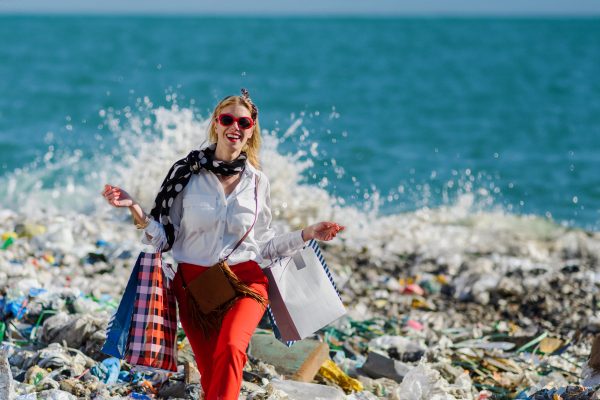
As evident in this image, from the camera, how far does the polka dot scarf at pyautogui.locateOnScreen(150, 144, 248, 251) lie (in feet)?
10.0

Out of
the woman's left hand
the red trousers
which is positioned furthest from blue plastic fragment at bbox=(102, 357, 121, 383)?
the woman's left hand

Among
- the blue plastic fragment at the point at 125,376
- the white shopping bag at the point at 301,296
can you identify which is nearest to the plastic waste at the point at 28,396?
the blue plastic fragment at the point at 125,376

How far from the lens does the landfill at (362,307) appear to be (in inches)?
143

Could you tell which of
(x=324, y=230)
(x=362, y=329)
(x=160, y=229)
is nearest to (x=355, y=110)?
(x=362, y=329)

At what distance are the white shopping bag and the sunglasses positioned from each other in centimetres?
76

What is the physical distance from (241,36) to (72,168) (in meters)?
39.2

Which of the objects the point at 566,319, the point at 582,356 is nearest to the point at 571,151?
the point at 566,319

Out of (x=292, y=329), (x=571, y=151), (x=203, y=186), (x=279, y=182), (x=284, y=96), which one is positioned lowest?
(x=292, y=329)

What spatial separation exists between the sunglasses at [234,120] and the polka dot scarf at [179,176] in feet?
0.60

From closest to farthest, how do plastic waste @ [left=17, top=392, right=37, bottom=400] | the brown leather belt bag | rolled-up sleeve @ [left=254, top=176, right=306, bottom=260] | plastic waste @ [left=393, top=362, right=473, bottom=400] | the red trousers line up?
the red trousers
the brown leather belt bag
plastic waste @ [left=17, top=392, right=37, bottom=400]
rolled-up sleeve @ [left=254, top=176, right=306, bottom=260]
plastic waste @ [left=393, top=362, right=473, bottom=400]

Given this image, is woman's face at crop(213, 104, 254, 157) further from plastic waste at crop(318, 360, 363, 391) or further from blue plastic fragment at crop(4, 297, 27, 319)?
blue plastic fragment at crop(4, 297, 27, 319)

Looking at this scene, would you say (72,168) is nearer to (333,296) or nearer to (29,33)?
(333,296)

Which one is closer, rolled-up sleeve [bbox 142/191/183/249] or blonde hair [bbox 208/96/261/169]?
rolled-up sleeve [bbox 142/191/183/249]

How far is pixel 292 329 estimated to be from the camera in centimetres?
327
